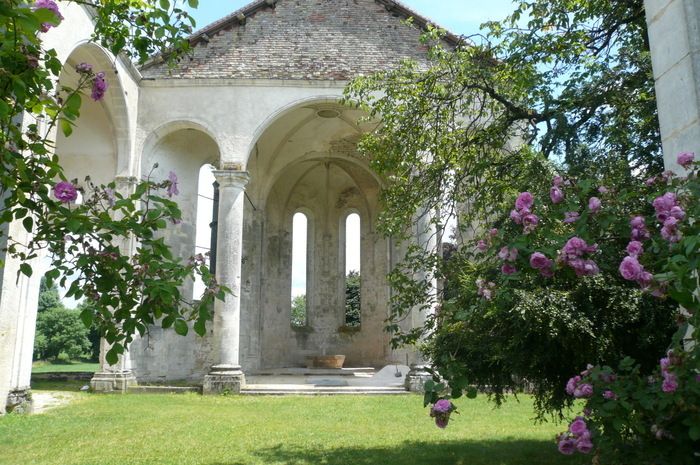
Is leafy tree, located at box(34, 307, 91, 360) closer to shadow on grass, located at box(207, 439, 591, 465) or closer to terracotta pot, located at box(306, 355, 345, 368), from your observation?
terracotta pot, located at box(306, 355, 345, 368)

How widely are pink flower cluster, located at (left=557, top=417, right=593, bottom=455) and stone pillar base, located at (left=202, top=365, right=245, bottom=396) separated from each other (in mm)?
11232

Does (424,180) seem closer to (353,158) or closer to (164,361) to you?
(164,361)

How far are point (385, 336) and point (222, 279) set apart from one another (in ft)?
30.4

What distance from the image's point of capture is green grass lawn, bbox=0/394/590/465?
607 centimetres

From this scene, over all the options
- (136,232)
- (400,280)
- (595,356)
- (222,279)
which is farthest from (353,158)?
(136,232)

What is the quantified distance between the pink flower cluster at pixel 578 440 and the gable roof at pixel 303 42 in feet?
42.1

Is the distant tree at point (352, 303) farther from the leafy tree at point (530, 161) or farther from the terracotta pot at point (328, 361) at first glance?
the leafy tree at point (530, 161)

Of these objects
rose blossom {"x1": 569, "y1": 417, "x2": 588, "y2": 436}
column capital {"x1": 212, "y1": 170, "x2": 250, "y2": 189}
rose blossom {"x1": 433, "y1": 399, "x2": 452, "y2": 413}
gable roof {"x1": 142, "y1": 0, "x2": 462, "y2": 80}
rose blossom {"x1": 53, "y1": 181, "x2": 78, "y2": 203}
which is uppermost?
gable roof {"x1": 142, "y1": 0, "x2": 462, "y2": 80}

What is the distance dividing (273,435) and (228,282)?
6.12 m

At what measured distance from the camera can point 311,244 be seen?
886 inches

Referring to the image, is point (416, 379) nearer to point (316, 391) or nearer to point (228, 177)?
point (316, 391)

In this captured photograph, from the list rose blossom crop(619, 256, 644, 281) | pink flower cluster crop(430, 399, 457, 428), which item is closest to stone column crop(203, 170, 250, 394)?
pink flower cluster crop(430, 399, 457, 428)

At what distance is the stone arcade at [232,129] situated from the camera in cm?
1322

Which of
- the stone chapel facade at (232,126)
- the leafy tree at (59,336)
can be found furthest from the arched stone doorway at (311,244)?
the leafy tree at (59,336)
